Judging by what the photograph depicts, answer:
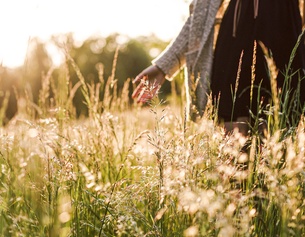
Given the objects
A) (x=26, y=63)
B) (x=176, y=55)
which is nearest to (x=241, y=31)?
(x=176, y=55)

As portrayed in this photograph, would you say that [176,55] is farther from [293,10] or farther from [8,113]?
[8,113]

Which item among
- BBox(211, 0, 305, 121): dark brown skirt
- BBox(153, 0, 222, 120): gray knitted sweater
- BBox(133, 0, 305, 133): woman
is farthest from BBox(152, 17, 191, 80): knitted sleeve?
BBox(211, 0, 305, 121): dark brown skirt

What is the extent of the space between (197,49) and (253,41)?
0.36 metres

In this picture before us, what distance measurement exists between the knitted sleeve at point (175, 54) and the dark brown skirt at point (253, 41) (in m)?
0.28

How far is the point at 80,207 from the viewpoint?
6.10 feet

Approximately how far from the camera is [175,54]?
2.83 m

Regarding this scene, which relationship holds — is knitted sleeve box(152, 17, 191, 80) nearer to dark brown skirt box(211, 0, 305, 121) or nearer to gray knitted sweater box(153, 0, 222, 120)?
gray knitted sweater box(153, 0, 222, 120)

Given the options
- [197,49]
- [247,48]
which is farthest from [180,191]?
[197,49]

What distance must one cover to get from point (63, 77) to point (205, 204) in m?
1.97

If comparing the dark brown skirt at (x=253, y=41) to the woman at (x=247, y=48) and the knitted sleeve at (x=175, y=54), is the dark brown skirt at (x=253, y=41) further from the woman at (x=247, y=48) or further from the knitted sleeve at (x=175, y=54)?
the knitted sleeve at (x=175, y=54)

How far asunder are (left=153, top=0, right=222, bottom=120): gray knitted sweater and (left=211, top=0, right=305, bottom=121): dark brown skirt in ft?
0.44

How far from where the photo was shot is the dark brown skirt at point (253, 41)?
252 centimetres

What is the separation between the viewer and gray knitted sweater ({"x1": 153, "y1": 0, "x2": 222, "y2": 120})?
273cm

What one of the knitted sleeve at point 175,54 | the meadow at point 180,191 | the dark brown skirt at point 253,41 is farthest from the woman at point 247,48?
the meadow at point 180,191
